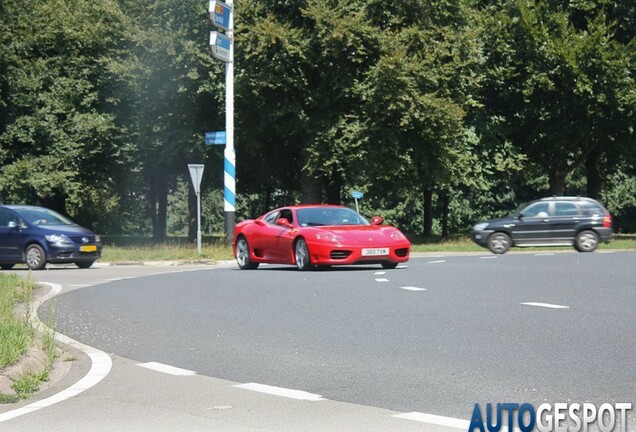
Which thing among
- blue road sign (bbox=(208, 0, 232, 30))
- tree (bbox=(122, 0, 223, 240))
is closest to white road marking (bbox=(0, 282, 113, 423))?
Answer: blue road sign (bbox=(208, 0, 232, 30))

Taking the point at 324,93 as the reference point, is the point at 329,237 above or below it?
below

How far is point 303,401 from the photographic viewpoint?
7457 mm

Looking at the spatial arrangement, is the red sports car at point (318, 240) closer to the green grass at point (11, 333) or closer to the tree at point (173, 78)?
the green grass at point (11, 333)

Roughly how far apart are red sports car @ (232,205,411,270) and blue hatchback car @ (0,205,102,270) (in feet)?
15.1

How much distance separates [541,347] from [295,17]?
101 ft

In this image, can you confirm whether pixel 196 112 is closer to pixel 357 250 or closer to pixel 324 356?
pixel 357 250

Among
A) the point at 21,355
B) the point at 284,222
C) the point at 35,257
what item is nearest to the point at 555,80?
the point at 284,222

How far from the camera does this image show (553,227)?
33.1 meters

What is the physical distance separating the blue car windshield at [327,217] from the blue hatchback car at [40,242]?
21.4ft

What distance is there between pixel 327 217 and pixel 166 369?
14443 millimetres

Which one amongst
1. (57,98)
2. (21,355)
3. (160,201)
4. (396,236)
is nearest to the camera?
(21,355)

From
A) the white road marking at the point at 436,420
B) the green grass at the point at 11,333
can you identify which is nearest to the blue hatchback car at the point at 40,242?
the green grass at the point at 11,333

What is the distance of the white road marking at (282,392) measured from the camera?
25.0 ft

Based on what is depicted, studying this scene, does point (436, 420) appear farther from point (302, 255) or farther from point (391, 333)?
point (302, 255)
